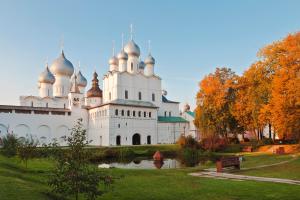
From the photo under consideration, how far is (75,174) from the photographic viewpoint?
7.42m

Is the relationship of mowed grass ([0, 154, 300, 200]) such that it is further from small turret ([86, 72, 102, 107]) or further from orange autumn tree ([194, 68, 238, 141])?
small turret ([86, 72, 102, 107])

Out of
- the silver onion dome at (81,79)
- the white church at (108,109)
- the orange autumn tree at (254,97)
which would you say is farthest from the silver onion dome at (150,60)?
the orange autumn tree at (254,97)

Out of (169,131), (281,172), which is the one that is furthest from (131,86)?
(281,172)

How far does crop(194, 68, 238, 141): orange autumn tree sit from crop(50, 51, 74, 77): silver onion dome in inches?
Result: 1106

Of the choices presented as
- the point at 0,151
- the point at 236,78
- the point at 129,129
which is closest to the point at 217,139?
the point at 236,78

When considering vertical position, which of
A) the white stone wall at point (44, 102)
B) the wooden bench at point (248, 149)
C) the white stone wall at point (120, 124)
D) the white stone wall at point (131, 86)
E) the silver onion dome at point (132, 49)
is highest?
the silver onion dome at point (132, 49)

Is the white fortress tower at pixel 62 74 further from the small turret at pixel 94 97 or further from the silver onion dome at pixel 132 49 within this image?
the silver onion dome at pixel 132 49

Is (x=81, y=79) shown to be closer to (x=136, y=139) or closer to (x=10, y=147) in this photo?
(x=136, y=139)

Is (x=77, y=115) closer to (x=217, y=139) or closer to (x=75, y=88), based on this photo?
(x=75, y=88)

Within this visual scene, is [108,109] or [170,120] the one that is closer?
[108,109]

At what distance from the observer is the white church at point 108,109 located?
144ft

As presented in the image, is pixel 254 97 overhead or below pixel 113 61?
below

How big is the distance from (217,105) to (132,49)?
21518 mm

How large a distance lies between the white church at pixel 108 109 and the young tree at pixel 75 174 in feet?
118
